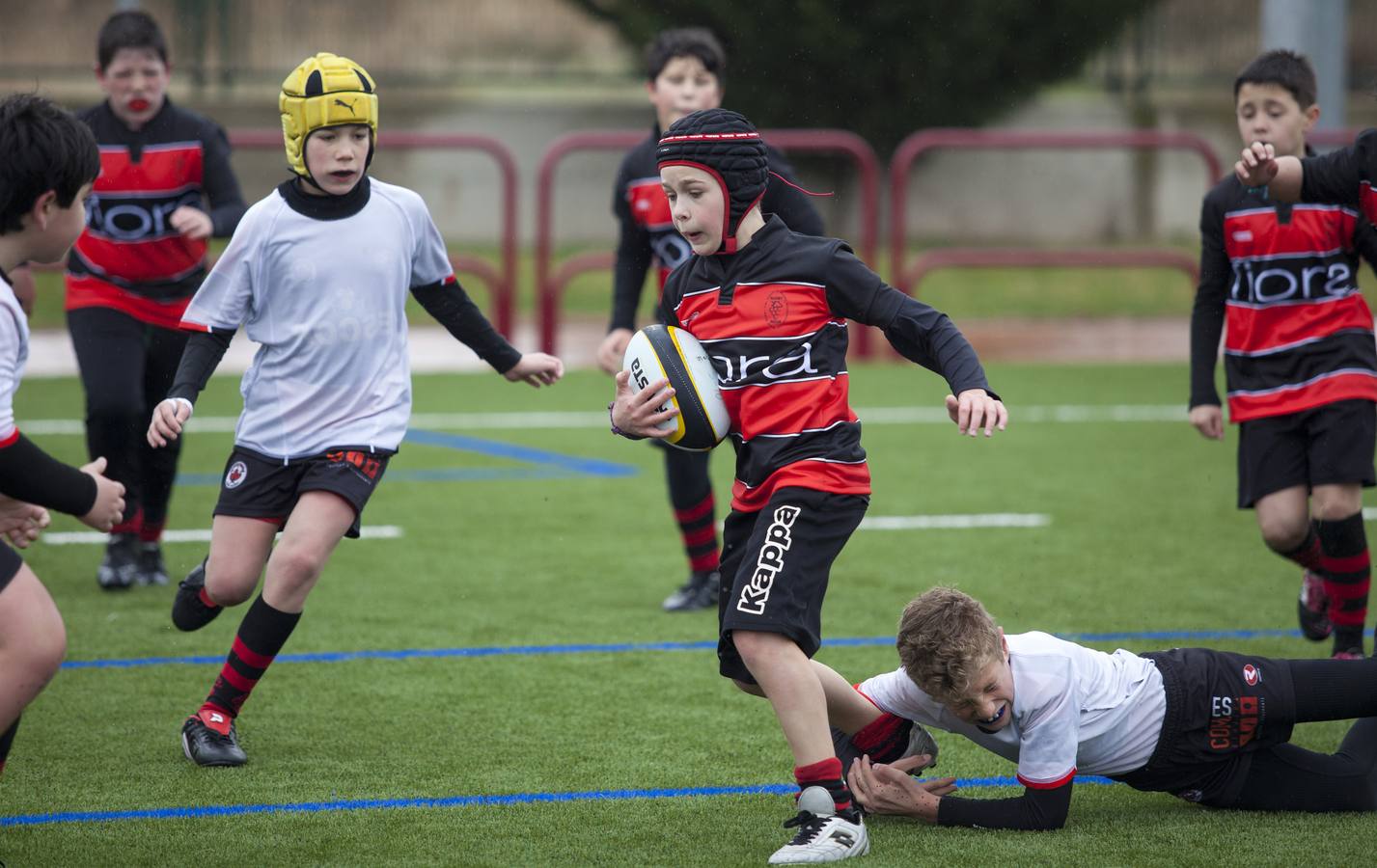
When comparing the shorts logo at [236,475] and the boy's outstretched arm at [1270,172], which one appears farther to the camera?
the shorts logo at [236,475]

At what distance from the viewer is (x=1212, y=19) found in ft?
80.7

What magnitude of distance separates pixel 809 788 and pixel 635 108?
799 inches

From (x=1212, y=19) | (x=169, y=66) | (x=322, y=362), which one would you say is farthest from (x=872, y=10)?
(x=322, y=362)

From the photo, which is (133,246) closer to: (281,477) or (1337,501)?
(281,477)

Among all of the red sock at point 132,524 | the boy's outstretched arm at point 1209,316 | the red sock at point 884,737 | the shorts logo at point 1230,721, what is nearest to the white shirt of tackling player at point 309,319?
the red sock at point 884,737

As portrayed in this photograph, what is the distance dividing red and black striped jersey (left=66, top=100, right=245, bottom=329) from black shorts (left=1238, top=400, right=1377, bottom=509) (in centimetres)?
398

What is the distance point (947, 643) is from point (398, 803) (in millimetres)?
1496

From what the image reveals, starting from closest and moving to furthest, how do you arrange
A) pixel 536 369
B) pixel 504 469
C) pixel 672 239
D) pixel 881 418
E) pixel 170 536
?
pixel 536 369
pixel 672 239
pixel 170 536
pixel 504 469
pixel 881 418

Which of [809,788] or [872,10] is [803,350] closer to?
[809,788]

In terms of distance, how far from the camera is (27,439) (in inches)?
138

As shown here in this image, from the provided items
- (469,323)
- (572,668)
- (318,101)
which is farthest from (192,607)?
(318,101)

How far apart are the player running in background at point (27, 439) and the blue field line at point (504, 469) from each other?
5.44 metres

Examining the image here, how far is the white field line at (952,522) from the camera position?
308 inches

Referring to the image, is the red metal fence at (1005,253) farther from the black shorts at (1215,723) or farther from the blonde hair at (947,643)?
the blonde hair at (947,643)
